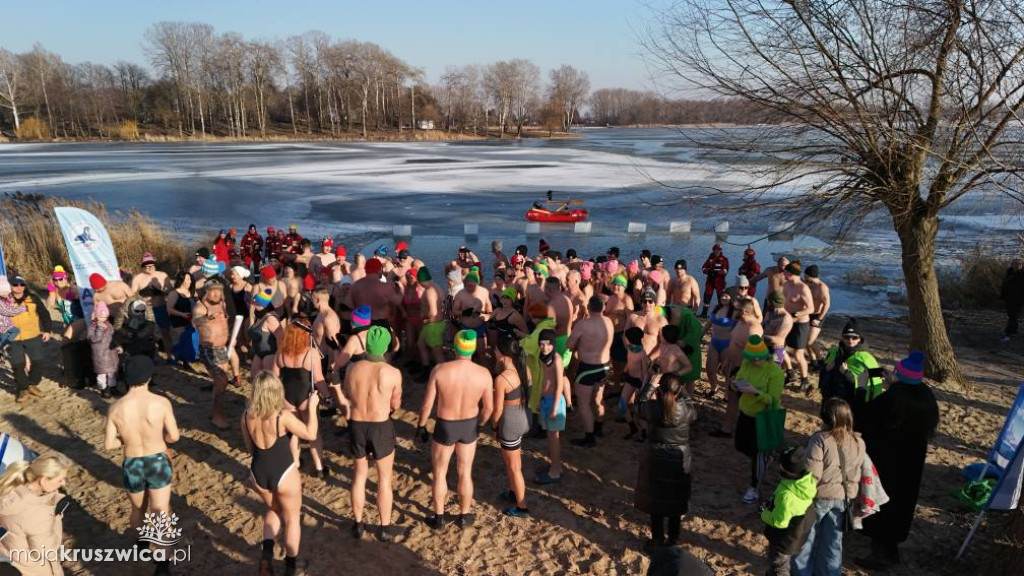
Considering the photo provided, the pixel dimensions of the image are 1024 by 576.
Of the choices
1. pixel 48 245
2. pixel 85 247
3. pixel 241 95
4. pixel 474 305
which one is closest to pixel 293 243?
pixel 85 247

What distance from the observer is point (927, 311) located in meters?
7.47

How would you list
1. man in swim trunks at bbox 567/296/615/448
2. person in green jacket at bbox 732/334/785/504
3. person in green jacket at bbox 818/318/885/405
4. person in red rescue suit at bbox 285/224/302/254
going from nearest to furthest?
1. person in green jacket at bbox 818/318/885/405
2. person in green jacket at bbox 732/334/785/504
3. man in swim trunks at bbox 567/296/615/448
4. person in red rescue suit at bbox 285/224/302/254

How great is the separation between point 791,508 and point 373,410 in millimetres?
2890

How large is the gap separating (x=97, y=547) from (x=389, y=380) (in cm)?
264

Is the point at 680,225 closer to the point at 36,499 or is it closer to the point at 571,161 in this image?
the point at 36,499

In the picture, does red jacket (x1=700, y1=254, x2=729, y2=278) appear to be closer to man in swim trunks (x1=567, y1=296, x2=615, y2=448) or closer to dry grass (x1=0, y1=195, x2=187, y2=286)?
man in swim trunks (x1=567, y1=296, x2=615, y2=448)

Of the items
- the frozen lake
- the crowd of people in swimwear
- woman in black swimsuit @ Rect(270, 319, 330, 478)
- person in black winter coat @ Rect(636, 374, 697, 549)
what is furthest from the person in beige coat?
woman in black swimsuit @ Rect(270, 319, 330, 478)

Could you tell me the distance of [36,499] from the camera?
327 cm

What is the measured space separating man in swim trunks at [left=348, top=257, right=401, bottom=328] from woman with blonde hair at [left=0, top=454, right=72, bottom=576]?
414cm

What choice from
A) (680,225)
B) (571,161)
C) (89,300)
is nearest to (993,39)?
(89,300)

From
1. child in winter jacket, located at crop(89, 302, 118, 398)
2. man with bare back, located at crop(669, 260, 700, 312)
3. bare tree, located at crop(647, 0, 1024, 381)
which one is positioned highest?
bare tree, located at crop(647, 0, 1024, 381)

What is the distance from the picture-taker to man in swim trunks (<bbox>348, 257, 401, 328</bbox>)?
7.36m

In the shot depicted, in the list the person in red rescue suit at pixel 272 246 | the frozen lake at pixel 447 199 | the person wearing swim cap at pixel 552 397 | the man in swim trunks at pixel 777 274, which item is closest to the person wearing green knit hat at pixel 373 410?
the person wearing swim cap at pixel 552 397

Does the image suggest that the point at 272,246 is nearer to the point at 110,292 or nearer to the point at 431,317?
the point at 110,292
